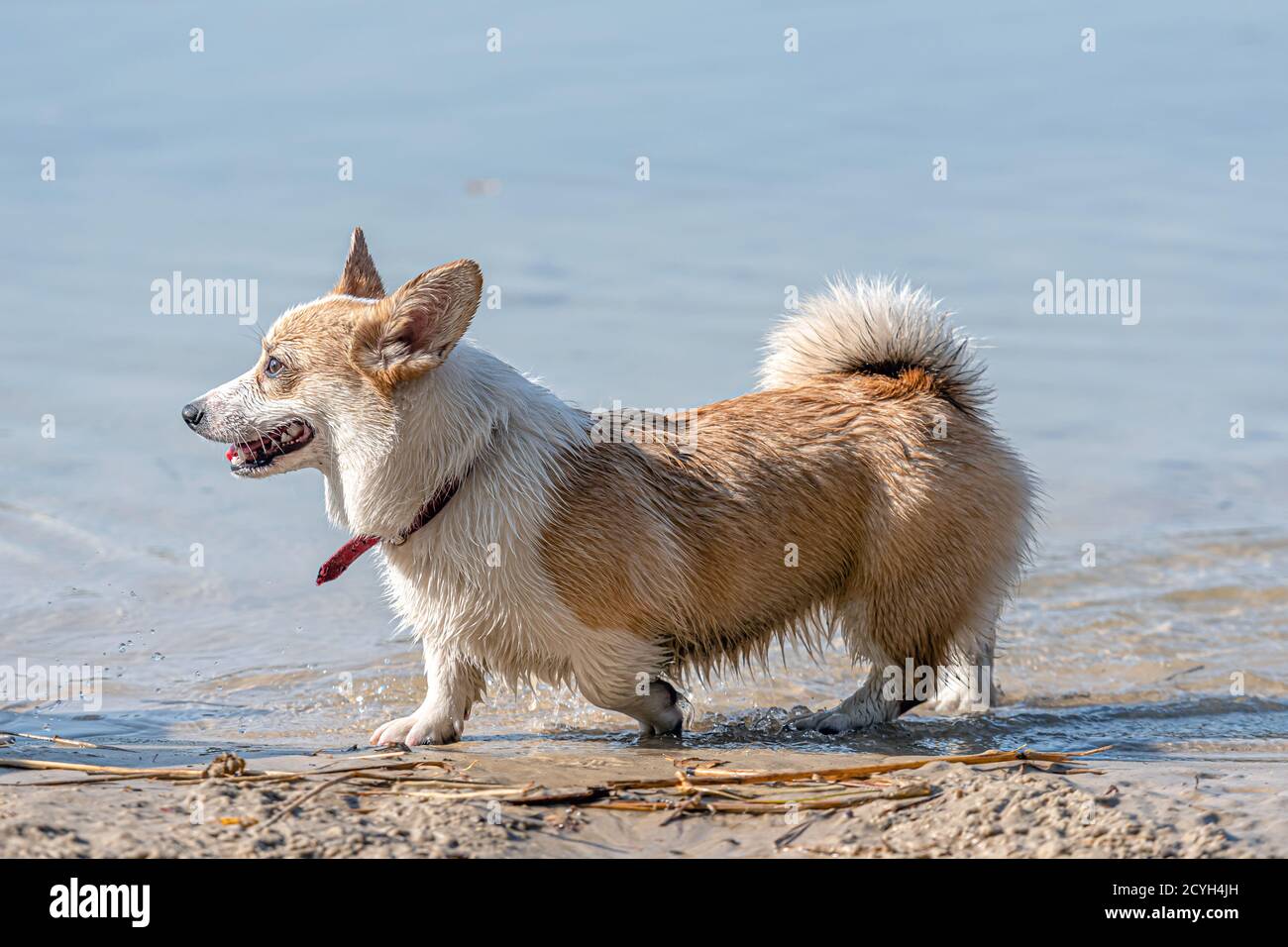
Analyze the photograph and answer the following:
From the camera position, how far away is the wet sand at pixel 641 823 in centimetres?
364

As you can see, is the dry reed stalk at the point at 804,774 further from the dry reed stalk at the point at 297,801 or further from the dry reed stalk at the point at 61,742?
the dry reed stalk at the point at 61,742

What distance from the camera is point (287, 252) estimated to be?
447 inches

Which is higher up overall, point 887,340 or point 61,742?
point 887,340

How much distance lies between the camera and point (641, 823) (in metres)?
3.98

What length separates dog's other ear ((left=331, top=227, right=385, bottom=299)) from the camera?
5.44 meters

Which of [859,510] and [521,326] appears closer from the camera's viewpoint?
[859,510]

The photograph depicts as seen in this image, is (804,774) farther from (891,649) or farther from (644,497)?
(891,649)

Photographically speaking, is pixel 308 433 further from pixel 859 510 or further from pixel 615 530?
pixel 859 510

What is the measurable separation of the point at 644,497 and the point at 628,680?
583 millimetres

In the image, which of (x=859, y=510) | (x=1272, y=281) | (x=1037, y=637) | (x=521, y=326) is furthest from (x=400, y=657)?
(x=1272, y=281)

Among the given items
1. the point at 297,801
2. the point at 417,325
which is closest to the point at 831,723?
the point at 417,325

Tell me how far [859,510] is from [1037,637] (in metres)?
2.14

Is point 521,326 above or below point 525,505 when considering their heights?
above

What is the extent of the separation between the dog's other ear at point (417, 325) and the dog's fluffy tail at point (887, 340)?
5.15 feet
